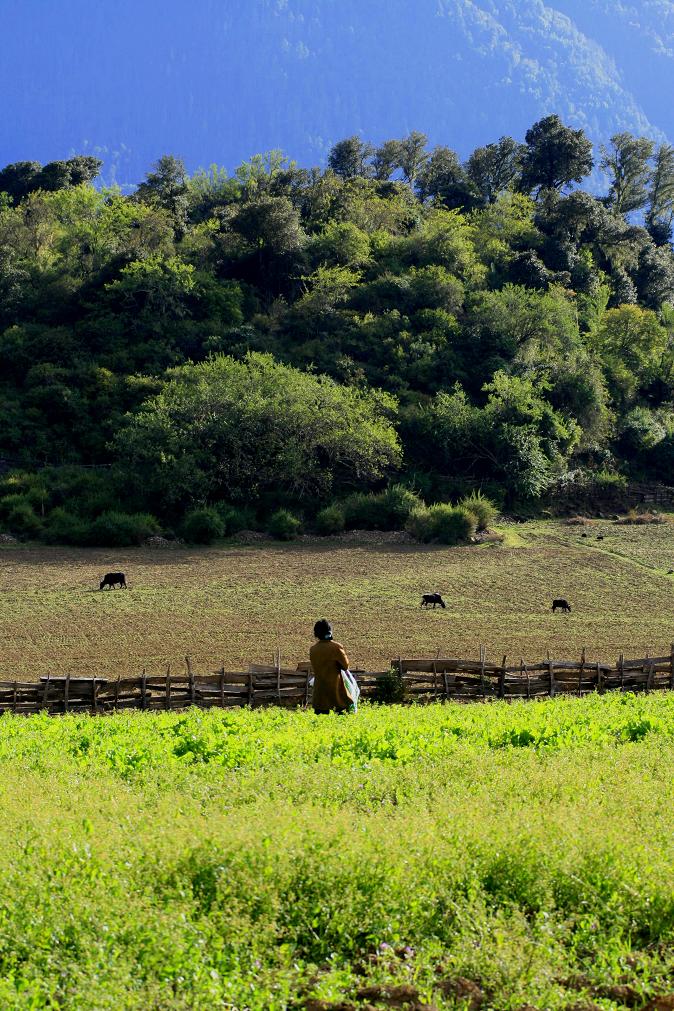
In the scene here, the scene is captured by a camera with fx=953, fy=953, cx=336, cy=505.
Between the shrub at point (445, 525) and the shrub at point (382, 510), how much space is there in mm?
1177

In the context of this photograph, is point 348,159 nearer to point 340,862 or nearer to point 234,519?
point 234,519

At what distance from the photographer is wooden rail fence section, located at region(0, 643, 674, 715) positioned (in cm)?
1772

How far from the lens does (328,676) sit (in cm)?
1220

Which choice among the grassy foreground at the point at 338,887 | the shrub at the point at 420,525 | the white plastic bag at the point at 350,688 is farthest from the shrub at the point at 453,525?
the grassy foreground at the point at 338,887

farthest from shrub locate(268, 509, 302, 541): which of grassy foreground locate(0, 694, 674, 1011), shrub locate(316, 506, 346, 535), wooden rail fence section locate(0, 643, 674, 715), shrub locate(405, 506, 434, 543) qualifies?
grassy foreground locate(0, 694, 674, 1011)

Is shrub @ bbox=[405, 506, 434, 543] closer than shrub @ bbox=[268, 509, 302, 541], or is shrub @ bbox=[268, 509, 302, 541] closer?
shrub @ bbox=[268, 509, 302, 541]

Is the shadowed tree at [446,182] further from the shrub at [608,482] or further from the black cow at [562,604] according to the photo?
the black cow at [562,604]

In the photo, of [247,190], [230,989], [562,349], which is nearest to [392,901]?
[230,989]

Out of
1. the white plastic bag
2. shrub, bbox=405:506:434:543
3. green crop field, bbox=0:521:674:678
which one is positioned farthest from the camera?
shrub, bbox=405:506:434:543

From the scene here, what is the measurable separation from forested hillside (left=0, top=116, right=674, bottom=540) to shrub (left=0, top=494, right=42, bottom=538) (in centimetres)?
10

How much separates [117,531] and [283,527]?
6907mm

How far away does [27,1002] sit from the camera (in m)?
4.55

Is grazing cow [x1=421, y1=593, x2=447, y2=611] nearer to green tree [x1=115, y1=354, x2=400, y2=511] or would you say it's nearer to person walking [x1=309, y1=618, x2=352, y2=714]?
green tree [x1=115, y1=354, x2=400, y2=511]

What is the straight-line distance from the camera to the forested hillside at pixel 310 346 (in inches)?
1719
